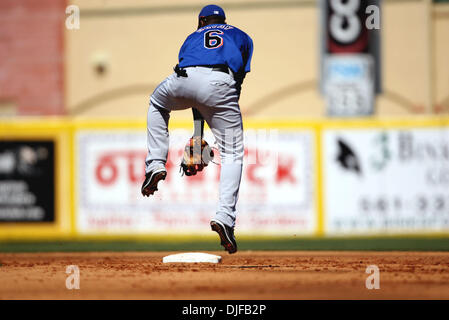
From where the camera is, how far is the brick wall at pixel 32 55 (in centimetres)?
1972

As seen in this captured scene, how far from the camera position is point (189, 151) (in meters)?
6.24

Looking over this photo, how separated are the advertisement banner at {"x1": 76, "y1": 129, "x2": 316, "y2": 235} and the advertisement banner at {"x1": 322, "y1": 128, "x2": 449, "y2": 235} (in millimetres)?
344

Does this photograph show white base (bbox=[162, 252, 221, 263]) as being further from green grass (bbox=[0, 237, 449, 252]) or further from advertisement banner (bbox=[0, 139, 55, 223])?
advertisement banner (bbox=[0, 139, 55, 223])

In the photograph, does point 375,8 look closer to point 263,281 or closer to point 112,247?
point 112,247

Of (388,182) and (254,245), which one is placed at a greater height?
(388,182)

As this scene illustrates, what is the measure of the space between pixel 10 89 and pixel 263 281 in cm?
1608

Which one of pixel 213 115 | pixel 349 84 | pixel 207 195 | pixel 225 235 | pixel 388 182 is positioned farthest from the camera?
pixel 349 84

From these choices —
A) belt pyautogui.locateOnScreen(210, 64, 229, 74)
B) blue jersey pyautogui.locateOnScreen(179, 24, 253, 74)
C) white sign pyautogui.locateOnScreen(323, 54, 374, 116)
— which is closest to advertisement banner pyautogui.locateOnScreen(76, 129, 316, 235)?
white sign pyautogui.locateOnScreen(323, 54, 374, 116)

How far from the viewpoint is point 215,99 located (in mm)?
5926

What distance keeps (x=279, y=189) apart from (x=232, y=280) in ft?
22.3

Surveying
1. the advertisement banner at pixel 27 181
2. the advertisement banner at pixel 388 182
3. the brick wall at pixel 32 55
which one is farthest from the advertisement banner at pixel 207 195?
the brick wall at pixel 32 55

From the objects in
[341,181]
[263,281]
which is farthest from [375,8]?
[263,281]

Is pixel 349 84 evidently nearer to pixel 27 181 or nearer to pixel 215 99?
pixel 27 181

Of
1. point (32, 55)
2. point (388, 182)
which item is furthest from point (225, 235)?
point (32, 55)
